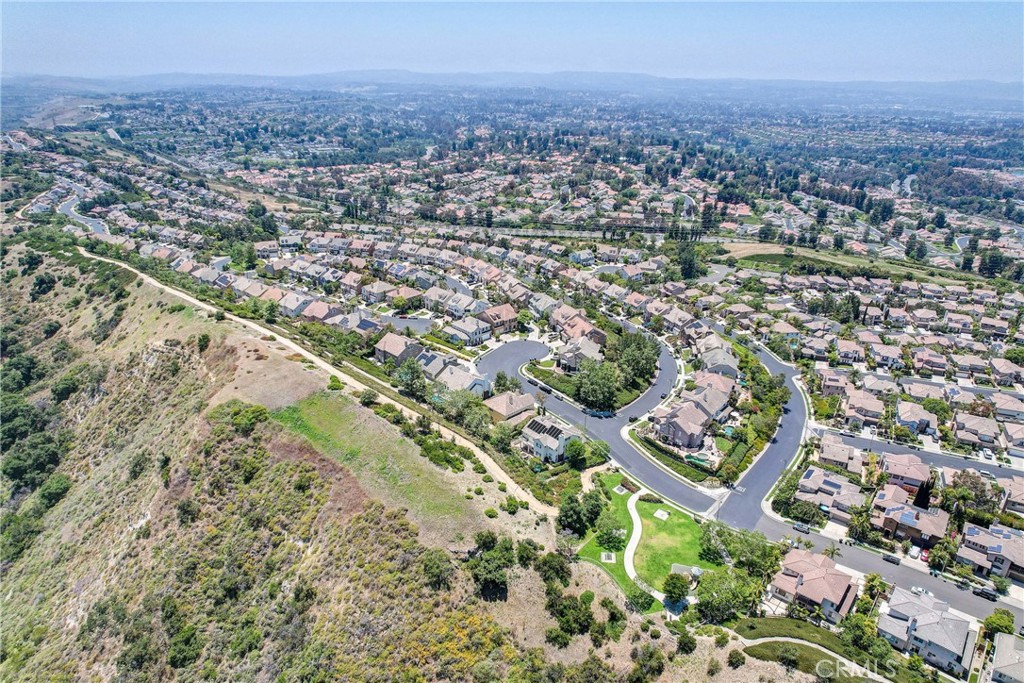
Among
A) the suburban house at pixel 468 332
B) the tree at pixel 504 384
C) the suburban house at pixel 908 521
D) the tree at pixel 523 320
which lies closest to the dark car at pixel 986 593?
the suburban house at pixel 908 521

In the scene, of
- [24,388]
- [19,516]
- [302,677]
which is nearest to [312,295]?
[24,388]

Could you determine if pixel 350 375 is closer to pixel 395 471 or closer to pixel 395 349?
pixel 395 349

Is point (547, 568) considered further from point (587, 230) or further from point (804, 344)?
point (587, 230)

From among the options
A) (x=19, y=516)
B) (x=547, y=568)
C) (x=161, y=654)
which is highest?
(x=547, y=568)

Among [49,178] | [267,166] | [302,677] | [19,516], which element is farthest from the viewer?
[267,166]

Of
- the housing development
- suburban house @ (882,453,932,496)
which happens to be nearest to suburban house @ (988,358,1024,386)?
the housing development

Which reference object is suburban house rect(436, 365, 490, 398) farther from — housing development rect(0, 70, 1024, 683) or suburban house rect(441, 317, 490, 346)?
suburban house rect(441, 317, 490, 346)

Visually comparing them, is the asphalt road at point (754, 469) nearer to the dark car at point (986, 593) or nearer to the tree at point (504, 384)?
the dark car at point (986, 593)

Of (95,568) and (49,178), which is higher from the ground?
(49,178)
